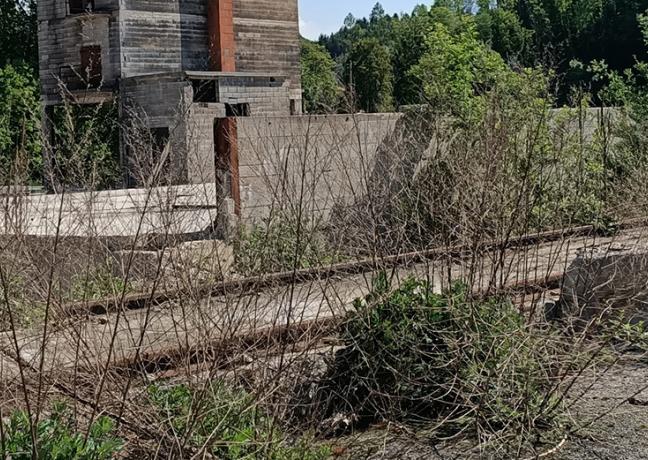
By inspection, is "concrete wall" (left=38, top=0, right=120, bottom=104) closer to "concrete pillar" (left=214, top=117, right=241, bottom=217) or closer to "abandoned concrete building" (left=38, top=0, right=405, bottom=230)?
"abandoned concrete building" (left=38, top=0, right=405, bottom=230)

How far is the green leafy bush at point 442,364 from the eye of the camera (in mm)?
4867

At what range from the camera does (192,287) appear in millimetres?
5277

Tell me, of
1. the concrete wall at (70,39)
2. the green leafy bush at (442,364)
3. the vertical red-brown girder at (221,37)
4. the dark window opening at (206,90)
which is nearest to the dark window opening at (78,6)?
the concrete wall at (70,39)

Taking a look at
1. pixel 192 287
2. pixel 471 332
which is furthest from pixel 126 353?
pixel 471 332

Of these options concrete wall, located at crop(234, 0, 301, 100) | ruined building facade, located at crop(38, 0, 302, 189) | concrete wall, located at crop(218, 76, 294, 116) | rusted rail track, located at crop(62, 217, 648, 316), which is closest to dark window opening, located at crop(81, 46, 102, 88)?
ruined building facade, located at crop(38, 0, 302, 189)

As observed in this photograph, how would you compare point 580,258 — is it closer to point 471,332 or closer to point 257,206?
point 471,332

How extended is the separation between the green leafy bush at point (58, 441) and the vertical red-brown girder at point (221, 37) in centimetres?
2701

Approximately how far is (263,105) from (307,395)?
21.8m

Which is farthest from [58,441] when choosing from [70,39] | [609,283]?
[70,39]

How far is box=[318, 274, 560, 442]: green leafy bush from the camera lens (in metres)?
4.87

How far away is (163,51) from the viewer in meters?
29.5

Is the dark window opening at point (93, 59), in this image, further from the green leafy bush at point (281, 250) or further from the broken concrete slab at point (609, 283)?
the broken concrete slab at point (609, 283)

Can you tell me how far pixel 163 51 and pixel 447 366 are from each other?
85.9ft

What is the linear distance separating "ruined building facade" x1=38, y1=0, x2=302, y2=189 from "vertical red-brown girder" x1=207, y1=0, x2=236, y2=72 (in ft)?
0.12
